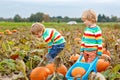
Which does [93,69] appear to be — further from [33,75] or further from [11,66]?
[11,66]

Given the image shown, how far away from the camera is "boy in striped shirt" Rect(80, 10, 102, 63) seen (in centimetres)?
480

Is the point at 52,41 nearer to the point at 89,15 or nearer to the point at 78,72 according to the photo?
the point at 89,15

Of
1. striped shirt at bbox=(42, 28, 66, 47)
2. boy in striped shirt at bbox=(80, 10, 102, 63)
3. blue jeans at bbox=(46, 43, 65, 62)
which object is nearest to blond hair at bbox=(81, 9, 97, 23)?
boy in striped shirt at bbox=(80, 10, 102, 63)

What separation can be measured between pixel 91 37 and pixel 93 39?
34 millimetres

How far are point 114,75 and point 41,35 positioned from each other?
111 centimetres

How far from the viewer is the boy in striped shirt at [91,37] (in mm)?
4801

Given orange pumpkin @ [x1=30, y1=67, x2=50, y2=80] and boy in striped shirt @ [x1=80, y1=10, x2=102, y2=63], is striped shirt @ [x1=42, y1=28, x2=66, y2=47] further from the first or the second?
orange pumpkin @ [x1=30, y1=67, x2=50, y2=80]

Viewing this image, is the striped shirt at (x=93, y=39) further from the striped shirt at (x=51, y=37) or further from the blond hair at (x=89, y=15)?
the striped shirt at (x=51, y=37)

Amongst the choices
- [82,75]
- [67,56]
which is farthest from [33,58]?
[82,75]

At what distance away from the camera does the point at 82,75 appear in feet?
14.7

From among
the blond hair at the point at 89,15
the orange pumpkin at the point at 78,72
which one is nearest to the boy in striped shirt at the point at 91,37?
the blond hair at the point at 89,15

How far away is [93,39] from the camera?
4852 millimetres

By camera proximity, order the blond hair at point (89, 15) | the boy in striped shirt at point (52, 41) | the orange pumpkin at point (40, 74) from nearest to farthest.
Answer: the orange pumpkin at point (40, 74), the blond hair at point (89, 15), the boy in striped shirt at point (52, 41)

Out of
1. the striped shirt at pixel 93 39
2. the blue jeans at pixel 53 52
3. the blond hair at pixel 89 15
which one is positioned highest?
the blond hair at pixel 89 15
